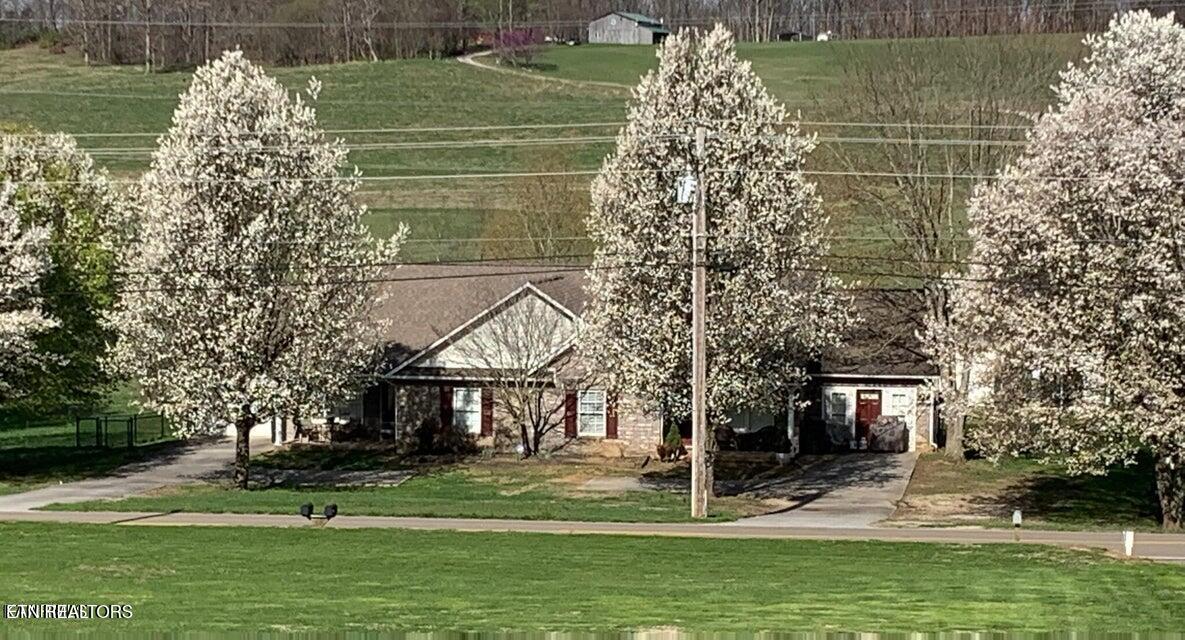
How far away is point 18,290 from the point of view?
146 feet

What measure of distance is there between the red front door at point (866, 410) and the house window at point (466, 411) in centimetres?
1284

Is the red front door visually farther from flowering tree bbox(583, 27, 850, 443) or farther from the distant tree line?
the distant tree line

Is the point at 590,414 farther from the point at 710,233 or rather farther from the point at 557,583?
the point at 557,583

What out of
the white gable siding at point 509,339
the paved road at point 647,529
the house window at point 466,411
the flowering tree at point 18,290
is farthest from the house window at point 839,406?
the flowering tree at point 18,290

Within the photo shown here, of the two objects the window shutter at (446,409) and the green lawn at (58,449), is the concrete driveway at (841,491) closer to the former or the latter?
the window shutter at (446,409)

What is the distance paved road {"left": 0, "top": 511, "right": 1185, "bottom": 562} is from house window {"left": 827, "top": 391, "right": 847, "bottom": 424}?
55.3ft

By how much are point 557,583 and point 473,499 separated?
18324 mm

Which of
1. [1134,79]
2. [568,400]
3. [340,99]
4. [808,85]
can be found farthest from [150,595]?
[340,99]

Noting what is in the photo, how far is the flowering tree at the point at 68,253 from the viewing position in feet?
156

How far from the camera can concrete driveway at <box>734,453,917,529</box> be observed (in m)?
38.2

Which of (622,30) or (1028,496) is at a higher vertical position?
(622,30)

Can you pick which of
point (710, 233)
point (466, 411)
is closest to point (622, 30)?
point (466, 411)

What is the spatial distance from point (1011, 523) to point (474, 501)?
542 inches

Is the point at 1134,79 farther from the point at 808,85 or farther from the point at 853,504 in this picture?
the point at 808,85
